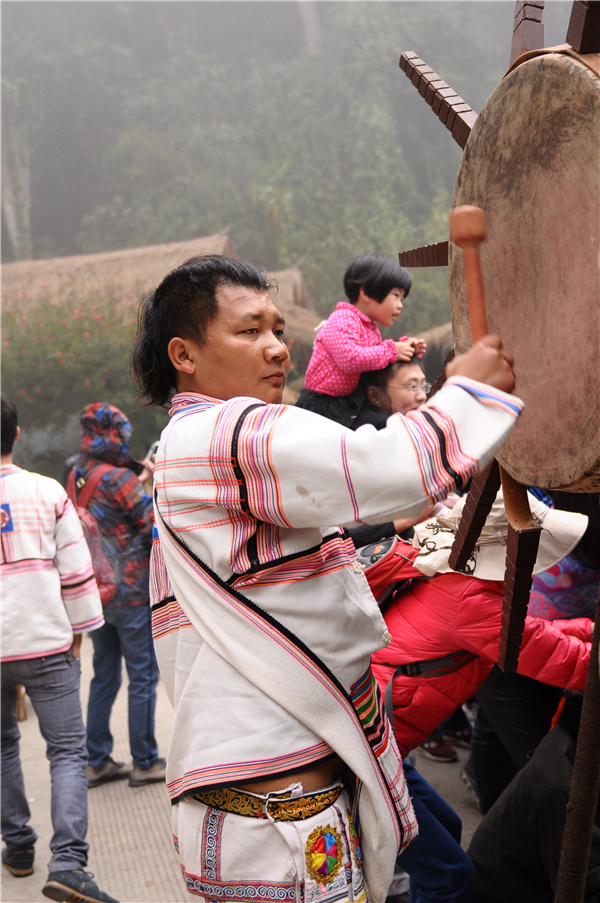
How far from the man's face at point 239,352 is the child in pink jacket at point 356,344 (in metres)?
1.70

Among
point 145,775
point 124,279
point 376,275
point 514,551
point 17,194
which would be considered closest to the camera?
point 514,551

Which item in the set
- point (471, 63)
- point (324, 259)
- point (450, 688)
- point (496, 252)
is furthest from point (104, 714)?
point (471, 63)

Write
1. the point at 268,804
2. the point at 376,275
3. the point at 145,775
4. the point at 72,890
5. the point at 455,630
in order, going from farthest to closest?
the point at 145,775, the point at 376,275, the point at 72,890, the point at 455,630, the point at 268,804

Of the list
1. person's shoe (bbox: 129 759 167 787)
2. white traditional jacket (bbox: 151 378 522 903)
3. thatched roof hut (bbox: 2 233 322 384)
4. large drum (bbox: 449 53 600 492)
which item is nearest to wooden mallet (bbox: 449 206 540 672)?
large drum (bbox: 449 53 600 492)

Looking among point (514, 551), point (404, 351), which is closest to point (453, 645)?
point (514, 551)

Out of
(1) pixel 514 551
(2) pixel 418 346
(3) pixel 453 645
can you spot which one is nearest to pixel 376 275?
(2) pixel 418 346

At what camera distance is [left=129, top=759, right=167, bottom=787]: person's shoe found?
3908 millimetres

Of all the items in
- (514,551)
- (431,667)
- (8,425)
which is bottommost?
(431,667)

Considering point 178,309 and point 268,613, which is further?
point 178,309

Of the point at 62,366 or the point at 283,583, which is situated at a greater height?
the point at 283,583

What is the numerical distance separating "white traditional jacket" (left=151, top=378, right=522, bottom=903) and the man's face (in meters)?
0.05

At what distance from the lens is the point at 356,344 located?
3162 mm

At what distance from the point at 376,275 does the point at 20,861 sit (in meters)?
2.66

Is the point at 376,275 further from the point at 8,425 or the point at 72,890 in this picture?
the point at 72,890
